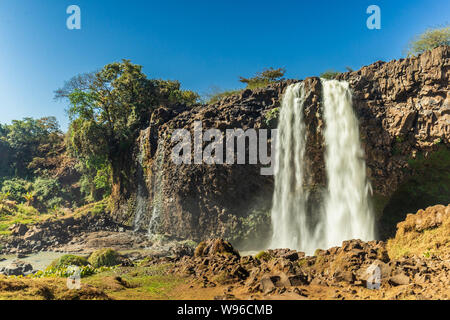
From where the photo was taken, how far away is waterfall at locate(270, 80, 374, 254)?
15.5 m

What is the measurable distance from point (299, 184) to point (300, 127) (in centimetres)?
338

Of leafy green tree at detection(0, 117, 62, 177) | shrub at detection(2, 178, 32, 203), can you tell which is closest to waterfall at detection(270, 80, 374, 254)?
shrub at detection(2, 178, 32, 203)

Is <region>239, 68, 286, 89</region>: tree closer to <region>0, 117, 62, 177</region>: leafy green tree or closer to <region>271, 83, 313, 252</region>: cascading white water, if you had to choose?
<region>271, 83, 313, 252</region>: cascading white water

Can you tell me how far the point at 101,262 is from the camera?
12539 mm

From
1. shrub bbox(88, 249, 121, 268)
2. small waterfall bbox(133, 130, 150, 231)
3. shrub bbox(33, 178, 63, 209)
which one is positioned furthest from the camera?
shrub bbox(33, 178, 63, 209)

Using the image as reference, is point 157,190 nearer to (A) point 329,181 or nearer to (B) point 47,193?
(A) point 329,181

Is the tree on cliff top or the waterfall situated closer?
the waterfall

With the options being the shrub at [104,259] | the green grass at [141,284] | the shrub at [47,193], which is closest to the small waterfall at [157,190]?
the shrub at [104,259]

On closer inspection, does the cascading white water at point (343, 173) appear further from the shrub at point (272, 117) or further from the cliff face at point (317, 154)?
the shrub at point (272, 117)

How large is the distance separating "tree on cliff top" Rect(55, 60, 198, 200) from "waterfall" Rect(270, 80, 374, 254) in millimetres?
13781

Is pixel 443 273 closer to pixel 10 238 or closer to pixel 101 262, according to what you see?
pixel 101 262

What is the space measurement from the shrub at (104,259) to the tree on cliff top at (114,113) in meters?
12.6

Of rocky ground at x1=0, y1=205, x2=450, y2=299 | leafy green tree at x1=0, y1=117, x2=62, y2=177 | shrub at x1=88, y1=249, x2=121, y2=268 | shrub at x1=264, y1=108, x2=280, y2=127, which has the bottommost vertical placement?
shrub at x1=88, y1=249, x2=121, y2=268
